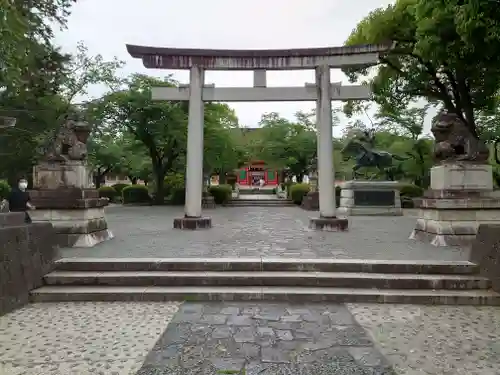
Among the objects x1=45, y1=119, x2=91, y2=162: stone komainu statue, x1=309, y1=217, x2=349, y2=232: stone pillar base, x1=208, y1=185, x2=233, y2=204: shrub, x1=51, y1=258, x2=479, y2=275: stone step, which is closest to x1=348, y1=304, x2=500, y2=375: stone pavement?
x1=51, y1=258, x2=479, y2=275: stone step

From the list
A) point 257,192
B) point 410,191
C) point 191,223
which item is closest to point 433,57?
point 191,223

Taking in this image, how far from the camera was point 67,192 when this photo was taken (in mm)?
7871

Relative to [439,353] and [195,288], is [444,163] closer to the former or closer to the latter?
[439,353]

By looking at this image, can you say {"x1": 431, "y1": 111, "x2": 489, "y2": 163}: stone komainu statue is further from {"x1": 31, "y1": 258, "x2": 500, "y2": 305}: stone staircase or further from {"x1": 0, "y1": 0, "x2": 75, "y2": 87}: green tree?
{"x1": 0, "y1": 0, "x2": 75, "y2": 87}: green tree

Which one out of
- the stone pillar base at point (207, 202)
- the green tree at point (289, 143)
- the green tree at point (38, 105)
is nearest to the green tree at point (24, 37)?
the green tree at point (38, 105)

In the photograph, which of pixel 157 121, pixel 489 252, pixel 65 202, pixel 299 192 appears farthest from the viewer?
pixel 299 192

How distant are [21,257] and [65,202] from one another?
2958 mm

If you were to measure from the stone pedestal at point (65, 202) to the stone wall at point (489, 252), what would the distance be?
291 inches

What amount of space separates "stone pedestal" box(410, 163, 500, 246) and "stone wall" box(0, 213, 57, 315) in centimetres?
765

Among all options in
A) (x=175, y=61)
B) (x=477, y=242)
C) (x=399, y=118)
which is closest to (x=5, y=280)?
(x=477, y=242)

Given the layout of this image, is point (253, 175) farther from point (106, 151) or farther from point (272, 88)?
point (272, 88)

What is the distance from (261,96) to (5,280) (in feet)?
26.2

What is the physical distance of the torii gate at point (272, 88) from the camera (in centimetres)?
1057

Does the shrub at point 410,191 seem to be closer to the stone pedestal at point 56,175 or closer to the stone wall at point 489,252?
the stone wall at point 489,252
